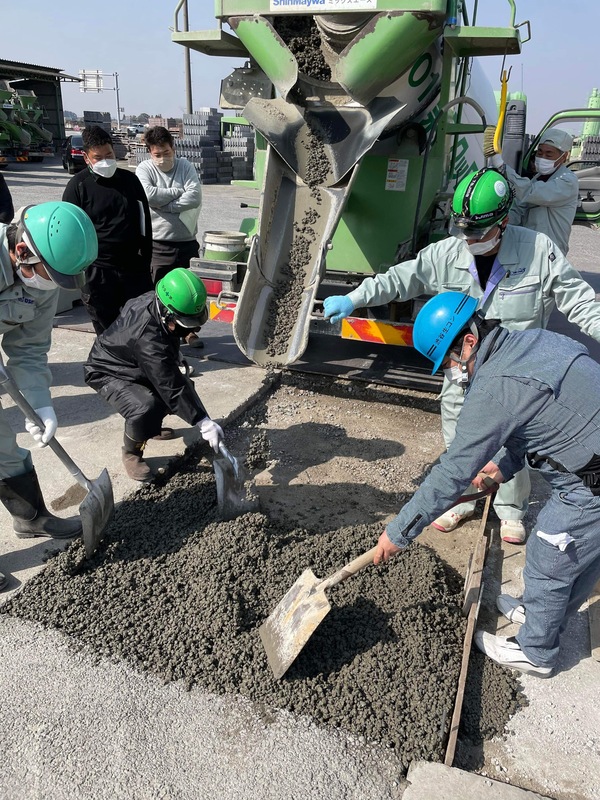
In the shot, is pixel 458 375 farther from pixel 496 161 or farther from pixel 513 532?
pixel 496 161

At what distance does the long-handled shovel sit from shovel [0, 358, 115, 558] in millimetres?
1019

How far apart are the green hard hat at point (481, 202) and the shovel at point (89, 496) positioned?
7.57 ft

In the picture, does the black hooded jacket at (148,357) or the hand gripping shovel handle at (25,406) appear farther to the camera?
the black hooded jacket at (148,357)

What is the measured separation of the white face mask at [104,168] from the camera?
4.41 meters

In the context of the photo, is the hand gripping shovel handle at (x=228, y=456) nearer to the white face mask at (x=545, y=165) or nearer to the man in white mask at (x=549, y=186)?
the man in white mask at (x=549, y=186)

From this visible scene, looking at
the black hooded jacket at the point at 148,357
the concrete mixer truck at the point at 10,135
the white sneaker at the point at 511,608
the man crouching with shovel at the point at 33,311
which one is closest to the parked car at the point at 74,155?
the concrete mixer truck at the point at 10,135

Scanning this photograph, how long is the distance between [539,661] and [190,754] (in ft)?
4.97

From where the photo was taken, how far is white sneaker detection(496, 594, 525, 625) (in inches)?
114

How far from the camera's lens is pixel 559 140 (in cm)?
438

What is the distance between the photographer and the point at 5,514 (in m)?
3.51

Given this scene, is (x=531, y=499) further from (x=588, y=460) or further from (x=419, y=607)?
(x=588, y=460)

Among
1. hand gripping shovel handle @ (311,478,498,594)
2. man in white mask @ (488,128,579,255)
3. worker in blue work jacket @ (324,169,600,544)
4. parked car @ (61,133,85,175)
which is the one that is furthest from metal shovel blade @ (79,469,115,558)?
parked car @ (61,133,85,175)

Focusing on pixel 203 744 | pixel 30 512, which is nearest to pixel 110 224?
pixel 30 512

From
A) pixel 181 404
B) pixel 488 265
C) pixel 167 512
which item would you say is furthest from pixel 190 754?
pixel 488 265
